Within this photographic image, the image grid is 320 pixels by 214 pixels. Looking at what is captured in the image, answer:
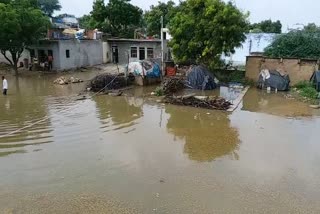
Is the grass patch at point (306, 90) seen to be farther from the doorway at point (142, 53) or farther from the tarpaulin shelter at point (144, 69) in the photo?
the doorway at point (142, 53)

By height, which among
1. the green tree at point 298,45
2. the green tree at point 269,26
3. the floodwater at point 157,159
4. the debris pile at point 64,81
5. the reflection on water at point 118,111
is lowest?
the floodwater at point 157,159

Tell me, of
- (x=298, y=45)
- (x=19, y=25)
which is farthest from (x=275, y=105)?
(x=19, y=25)

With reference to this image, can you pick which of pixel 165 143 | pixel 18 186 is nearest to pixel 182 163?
pixel 165 143

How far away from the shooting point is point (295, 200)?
776 centimetres

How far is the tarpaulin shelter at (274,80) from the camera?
2133 cm

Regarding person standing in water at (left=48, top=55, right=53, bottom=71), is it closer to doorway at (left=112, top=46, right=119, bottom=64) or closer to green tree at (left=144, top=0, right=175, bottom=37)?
doorway at (left=112, top=46, right=119, bottom=64)

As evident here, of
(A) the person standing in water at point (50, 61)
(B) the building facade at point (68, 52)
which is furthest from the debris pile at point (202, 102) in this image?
(A) the person standing in water at point (50, 61)

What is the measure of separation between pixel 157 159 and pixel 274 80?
45.9 ft

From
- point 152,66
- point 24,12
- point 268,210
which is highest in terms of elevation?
point 24,12

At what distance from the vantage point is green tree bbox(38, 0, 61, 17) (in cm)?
6550

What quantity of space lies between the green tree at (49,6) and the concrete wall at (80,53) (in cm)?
3706

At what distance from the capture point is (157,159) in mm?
10070

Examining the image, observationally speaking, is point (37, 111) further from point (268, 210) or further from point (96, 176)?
point (268, 210)

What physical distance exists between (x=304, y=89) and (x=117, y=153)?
13.9 m
